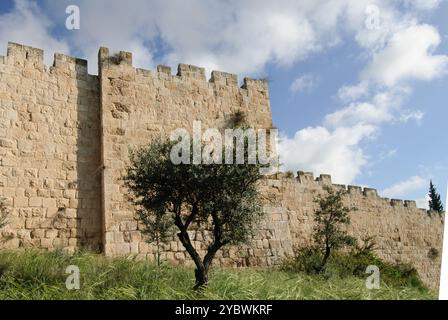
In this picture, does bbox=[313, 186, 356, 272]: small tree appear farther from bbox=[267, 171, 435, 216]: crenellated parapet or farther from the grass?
the grass

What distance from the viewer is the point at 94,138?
1192 cm

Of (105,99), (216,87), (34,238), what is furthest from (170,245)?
(216,87)

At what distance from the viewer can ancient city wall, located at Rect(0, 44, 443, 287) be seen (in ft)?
35.4

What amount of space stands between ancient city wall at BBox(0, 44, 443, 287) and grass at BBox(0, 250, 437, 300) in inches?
81.4

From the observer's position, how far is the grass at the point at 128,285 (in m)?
6.90

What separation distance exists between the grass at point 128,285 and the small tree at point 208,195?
2.64 ft

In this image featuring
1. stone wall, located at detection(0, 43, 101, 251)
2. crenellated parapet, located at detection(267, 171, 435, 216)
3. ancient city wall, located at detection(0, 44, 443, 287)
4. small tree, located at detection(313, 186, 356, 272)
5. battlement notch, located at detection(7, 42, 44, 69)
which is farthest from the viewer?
crenellated parapet, located at detection(267, 171, 435, 216)

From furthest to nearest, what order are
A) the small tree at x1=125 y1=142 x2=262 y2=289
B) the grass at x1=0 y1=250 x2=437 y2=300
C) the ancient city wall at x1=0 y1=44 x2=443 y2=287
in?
the ancient city wall at x1=0 y1=44 x2=443 y2=287
the small tree at x1=125 y1=142 x2=262 y2=289
the grass at x1=0 y1=250 x2=437 y2=300

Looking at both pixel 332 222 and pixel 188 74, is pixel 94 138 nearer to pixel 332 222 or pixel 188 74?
pixel 188 74

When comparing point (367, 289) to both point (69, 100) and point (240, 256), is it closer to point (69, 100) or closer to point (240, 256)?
point (240, 256)

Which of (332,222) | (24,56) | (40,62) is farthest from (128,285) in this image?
(332,222)

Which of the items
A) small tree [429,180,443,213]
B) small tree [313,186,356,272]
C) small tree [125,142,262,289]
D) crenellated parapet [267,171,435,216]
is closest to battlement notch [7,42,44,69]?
small tree [125,142,262,289]

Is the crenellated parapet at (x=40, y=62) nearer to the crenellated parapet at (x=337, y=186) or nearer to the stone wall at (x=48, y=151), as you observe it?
the stone wall at (x=48, y=151)

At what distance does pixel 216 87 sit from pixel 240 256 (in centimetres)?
528
